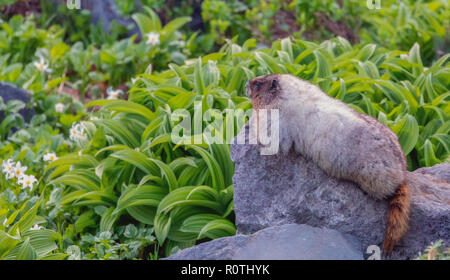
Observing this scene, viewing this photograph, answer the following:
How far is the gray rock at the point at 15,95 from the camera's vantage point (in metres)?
6.70

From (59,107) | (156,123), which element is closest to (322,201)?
(156,123)

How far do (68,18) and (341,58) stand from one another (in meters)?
4.79

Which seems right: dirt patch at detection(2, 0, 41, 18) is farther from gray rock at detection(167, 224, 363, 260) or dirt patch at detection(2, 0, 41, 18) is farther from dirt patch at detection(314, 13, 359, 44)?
gray rock at detection(167, 224, 363, 260)

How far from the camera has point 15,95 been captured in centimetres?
681

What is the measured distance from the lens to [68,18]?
29.6ft

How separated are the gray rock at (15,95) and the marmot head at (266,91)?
3813 mm

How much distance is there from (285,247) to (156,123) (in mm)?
2148

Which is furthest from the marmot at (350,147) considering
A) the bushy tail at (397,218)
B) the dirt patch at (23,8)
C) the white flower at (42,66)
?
the dirt patch at (23,8)

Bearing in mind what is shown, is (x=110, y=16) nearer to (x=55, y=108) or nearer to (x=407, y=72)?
(x=55, y=108)

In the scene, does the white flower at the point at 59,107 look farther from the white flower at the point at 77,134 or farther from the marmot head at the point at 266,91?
the marmot head at the point at 266,91

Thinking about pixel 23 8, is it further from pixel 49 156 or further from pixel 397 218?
pixel 397 218

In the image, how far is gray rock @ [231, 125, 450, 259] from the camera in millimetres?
3521

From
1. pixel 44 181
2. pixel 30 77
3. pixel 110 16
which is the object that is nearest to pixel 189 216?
pixel 44 181
